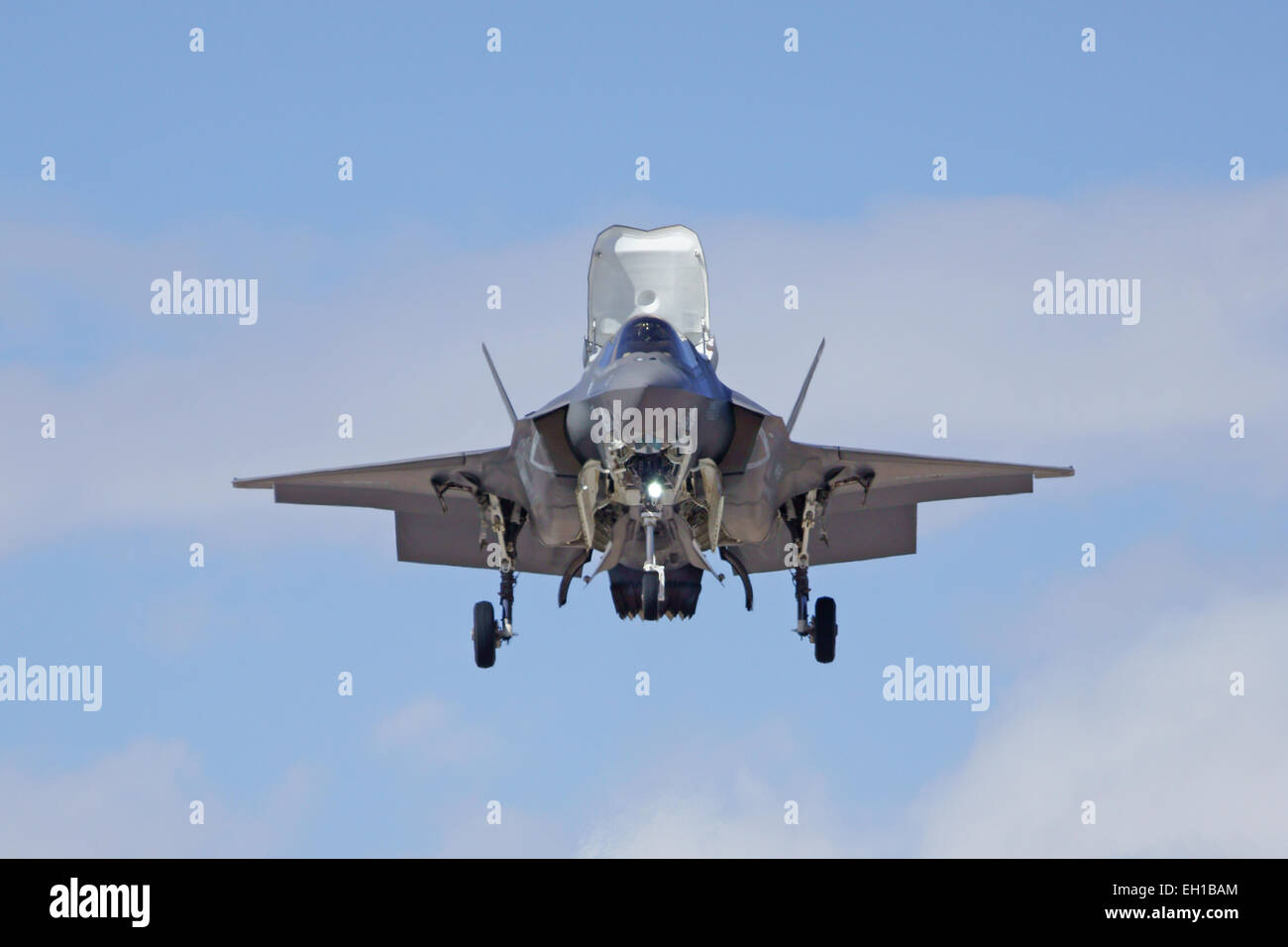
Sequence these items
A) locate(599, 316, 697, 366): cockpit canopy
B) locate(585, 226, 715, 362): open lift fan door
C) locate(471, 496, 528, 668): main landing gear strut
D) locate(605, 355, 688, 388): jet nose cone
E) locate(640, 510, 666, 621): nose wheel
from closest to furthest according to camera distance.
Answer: locate(605, 355, 688, 388): jet nose cone < locate(640, 510, 666, 621): nose wheel < locate(599, 316, 697, 366): cockpit canopy < locate(471, 496, 528, 668): main landing gear strut < locate(585, 226, 715, 362): open lift fan door

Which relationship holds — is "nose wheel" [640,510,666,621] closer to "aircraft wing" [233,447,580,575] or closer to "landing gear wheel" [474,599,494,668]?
"aircraft wing" [233,447,580,575]

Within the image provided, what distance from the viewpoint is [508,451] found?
115 feet

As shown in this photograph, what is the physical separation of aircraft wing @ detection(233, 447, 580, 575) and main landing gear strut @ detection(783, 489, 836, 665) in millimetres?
4095

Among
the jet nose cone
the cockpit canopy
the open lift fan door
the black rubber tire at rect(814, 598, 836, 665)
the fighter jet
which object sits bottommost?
the black rubber tire at rect(814, 598, 836, 665)

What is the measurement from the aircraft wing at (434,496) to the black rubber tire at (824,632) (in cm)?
442

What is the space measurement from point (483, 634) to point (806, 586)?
5569 millimetres

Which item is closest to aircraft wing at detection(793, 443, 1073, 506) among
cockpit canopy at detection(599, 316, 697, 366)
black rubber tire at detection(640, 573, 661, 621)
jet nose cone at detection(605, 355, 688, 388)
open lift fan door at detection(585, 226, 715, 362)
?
cockpit canopy at detection(599, 316, 697, 366)

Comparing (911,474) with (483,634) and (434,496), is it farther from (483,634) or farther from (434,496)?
(434,496)

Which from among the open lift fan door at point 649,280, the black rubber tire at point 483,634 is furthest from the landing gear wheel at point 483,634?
the open lift fan door at point 649,280

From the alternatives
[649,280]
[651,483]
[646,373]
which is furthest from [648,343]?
[649,280]

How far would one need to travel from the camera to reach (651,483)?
3081 cm

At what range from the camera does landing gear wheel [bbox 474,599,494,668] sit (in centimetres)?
3619

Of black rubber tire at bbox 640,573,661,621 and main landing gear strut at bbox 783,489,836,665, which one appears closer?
black rubber tire at bbox 640,573,661,621

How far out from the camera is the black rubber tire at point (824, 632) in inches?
1453
